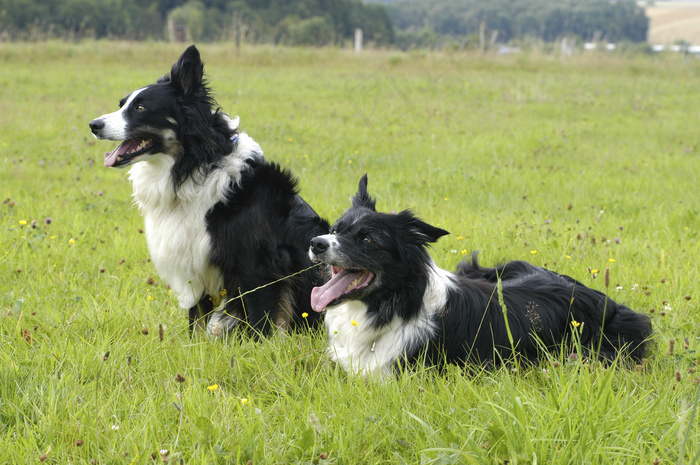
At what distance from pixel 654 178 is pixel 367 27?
55.2 m

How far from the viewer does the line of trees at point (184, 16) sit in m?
38.8

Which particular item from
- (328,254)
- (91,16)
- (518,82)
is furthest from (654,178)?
(91,16)

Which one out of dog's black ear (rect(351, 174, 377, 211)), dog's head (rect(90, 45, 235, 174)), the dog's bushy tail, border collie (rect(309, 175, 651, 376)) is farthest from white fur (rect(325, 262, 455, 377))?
dog's head (rect(90, 45, 235, 174))

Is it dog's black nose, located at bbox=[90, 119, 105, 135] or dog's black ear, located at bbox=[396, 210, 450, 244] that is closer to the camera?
dog's black ear, located at bbox=[396, 210, 450, 244]

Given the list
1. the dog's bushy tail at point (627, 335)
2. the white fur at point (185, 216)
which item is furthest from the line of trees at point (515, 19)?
the dog's bushy tail at point (627, 335)

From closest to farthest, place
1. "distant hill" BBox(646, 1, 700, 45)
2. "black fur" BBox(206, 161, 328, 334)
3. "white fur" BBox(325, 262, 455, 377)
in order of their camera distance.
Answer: "white fur" BBox(325, 262, 455, 377), "black fur" BBox(206, 161, 328, 334), "distant hill" BBox(646, 1, 700, 45)

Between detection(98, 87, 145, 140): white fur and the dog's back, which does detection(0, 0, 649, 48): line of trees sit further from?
the dog's back

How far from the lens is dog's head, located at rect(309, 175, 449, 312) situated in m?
3.04

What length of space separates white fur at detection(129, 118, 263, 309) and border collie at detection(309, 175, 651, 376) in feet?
3.05

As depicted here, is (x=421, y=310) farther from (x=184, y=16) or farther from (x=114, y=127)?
(x=184, y=16)

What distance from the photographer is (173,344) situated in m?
3.43

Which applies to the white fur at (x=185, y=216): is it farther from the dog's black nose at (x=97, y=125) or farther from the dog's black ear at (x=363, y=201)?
the dog's black ear at (x=363, y=201)

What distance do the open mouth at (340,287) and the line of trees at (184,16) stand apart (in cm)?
3169

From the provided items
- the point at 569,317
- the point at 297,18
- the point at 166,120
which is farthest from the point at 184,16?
the point at 569,317
